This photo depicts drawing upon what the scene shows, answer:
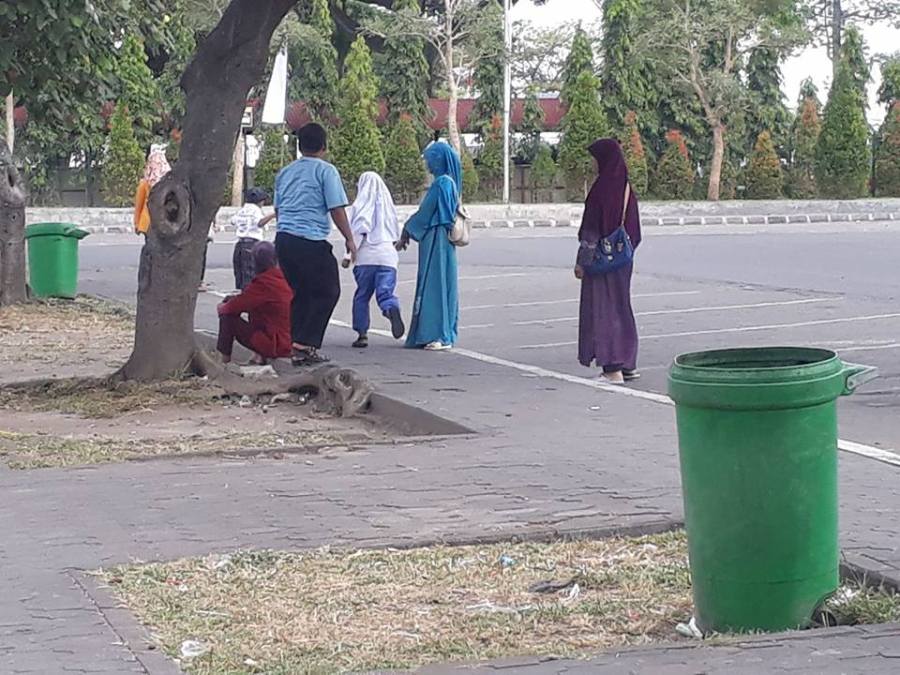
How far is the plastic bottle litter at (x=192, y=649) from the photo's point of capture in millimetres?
5066

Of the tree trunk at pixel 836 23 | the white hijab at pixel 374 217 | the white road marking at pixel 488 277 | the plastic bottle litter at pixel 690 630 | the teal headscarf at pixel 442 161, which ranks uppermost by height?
the tree trunk at pixel 836 23

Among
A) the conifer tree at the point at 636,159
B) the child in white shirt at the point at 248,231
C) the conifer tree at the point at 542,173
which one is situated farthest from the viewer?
the conifer tree at the point at 542,173

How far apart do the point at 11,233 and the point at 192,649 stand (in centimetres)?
1354

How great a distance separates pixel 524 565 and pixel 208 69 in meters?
6.13

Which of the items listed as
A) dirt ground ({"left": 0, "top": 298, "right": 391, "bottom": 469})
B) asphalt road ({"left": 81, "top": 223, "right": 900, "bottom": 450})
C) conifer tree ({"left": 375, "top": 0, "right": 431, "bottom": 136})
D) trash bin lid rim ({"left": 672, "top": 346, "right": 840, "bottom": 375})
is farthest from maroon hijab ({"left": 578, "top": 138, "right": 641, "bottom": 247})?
conifer tree ({"left": 375, "top": 0, "right": 431, "bottom": 136})

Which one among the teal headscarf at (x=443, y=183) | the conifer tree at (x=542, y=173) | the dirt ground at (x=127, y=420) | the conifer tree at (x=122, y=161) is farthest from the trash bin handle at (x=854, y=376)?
the conifer tree at (x=542, y=173)

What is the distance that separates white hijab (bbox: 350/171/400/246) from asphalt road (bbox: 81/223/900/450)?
0.98m

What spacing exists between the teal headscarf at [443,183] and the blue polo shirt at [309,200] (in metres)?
1.25

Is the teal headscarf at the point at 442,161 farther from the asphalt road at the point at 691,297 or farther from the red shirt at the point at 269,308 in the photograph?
the red shirt at the point at 269,308

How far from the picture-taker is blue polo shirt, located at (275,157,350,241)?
12.3m

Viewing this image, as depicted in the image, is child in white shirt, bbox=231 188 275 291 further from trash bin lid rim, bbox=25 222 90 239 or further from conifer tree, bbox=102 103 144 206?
conifer tree, bbox=102 103 144 206

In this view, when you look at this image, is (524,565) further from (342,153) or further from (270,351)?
(342,153)

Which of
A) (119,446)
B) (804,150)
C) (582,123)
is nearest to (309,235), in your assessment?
(119,446)

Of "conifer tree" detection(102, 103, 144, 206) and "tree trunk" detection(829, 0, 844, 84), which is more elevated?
"tree trunk" detection(829, 0, 844, 84)
